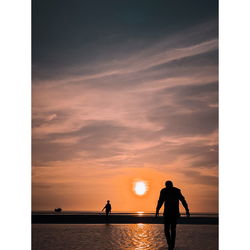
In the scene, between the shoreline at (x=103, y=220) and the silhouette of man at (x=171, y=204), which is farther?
the shoreline at (x=103, y=220)

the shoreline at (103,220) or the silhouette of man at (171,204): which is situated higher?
the silhouette of man at (171,204)

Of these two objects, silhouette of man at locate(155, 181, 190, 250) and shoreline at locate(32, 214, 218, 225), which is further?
shoreline at locate(32, 214, 218, 225)

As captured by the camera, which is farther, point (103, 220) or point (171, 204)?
point (103, 220)

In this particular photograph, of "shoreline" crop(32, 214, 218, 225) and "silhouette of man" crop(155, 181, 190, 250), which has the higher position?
"silhouette of man" crop(155, 181, 190, 250)

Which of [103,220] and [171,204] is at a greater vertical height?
[171,204]
